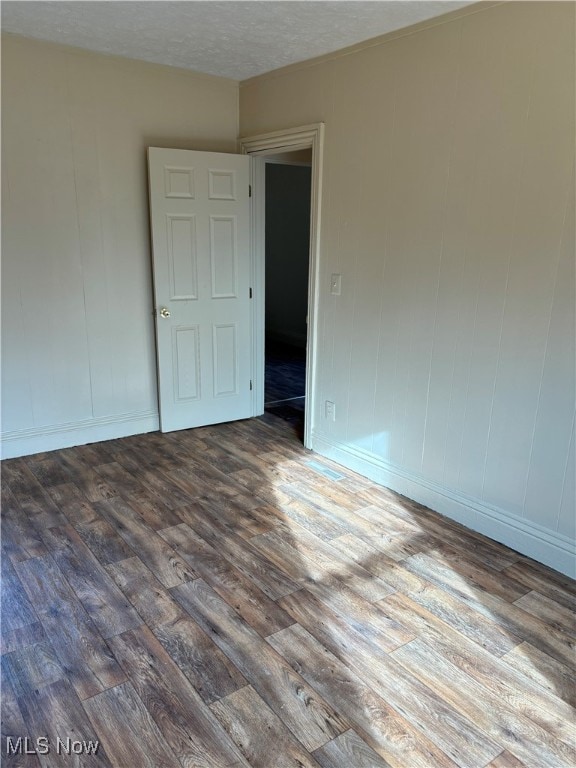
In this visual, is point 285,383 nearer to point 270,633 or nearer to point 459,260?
point 459,260

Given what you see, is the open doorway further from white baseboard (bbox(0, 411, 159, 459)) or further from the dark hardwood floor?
white baseboard (bbox(0, 411, 159, 459))

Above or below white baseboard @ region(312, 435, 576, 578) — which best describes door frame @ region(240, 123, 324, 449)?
above

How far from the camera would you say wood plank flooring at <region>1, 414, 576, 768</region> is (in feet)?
5.48

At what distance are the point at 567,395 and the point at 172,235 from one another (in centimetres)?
276

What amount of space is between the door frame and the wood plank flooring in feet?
2.83

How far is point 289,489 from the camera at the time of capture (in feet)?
10.8

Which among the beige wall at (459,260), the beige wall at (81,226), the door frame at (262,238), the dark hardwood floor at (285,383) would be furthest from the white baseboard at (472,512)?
the beige wall at (81,226)

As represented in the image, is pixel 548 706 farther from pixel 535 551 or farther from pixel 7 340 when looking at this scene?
pixel 7 340

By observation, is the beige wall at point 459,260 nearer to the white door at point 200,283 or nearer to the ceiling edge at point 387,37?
the ceiling edge at point 387,37

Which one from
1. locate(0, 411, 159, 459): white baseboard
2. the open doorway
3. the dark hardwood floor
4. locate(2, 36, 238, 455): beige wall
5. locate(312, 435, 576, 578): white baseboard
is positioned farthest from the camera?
the open doorway

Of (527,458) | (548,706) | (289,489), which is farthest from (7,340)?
(548,706)

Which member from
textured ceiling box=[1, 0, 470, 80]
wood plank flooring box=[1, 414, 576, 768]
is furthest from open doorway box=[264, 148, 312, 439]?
wood plank flooring box=[1, 414, 576, 768]

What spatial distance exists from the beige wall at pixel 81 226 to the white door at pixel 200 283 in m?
0.16

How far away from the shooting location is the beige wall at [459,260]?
93.1 inches
